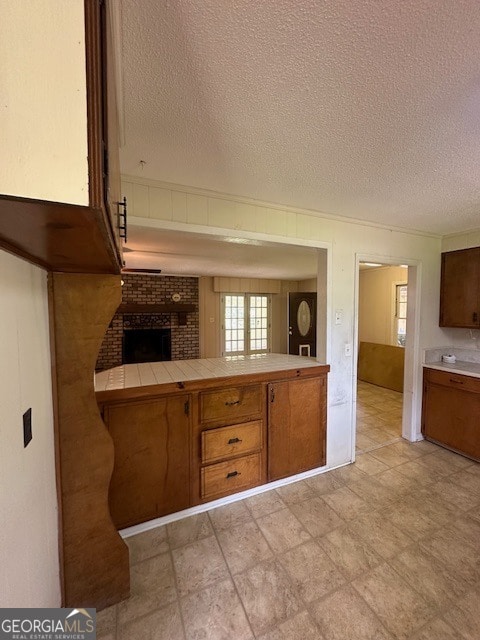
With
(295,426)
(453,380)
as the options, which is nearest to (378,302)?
(453,380)

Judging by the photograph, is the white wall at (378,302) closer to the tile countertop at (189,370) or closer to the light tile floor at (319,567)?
the light tile floor at (319,567)

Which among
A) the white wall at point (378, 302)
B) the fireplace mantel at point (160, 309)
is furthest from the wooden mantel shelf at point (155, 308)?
the white wall at point (378, 302)

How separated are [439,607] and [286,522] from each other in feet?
2.87

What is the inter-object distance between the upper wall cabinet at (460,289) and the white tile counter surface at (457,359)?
0.34 metres

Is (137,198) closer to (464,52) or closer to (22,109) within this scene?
(22,109)

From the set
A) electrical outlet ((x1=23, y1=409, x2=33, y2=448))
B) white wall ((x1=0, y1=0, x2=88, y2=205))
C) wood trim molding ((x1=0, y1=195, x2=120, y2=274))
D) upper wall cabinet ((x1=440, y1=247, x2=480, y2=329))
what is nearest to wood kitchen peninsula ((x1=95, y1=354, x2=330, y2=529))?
electrical outlet ((x1=23, y1=409, x2=33, y2=448))

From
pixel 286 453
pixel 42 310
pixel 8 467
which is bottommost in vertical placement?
pixel 286 453

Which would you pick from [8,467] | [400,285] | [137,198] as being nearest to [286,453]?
[8,467]

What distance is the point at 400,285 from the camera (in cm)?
498

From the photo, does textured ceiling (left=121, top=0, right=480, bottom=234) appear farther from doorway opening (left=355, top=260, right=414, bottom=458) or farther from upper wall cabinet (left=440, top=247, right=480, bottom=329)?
doorway opening (left=355, top=260, right=414, bottom=458)

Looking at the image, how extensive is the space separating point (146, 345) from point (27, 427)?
16.6 ft

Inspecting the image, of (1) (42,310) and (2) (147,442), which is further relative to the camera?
(2) (147,442)

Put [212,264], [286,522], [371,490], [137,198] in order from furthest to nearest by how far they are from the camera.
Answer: [212,264], [371,490], [286,522], [137,198]

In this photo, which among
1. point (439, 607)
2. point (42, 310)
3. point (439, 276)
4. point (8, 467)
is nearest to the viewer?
point (8, 467)
